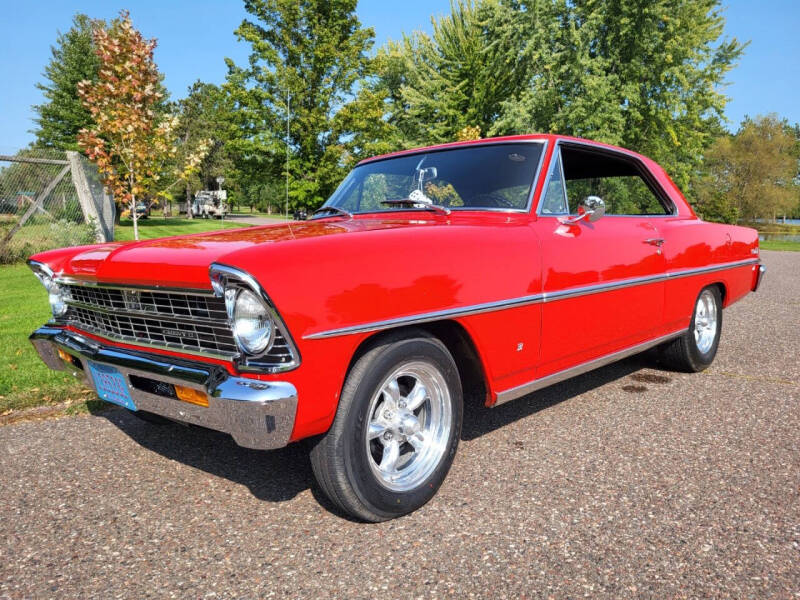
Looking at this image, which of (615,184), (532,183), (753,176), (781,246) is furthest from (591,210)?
(753,176)

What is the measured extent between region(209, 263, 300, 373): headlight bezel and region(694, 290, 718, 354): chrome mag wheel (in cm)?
376

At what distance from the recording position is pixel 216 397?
76.1 inches

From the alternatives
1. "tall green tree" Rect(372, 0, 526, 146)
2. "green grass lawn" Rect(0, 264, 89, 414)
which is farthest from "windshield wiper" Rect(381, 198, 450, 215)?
"tall green tree" Rect(372, 0, 526, 146)

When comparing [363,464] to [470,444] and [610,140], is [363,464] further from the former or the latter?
[610,140]

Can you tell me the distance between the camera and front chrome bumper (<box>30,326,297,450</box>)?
6.13 feet

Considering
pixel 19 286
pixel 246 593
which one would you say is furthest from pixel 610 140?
pixel 246 593

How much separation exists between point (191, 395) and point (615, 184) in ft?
11.3

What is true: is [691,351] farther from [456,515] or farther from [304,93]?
[304,93]

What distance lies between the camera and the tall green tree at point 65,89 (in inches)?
1079

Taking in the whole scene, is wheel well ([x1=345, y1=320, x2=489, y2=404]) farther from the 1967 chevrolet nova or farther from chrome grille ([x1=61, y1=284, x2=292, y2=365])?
chrome grille ([x1=61, y1=284, x2=292, y2=365])

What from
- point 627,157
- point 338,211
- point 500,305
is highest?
point 627,157

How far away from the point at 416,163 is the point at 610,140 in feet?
63.1

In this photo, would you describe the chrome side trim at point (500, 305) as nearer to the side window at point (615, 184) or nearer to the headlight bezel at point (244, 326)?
the headlight bezel at point (244, 326)

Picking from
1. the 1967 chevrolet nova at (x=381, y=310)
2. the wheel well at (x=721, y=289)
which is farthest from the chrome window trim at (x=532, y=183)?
the wheel well at (x=721, y=289)
